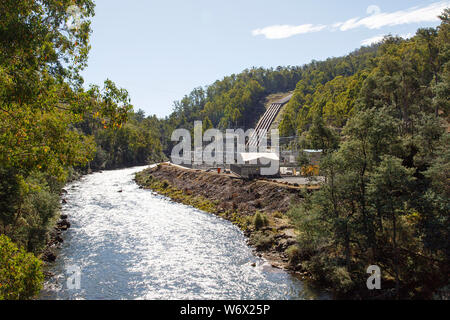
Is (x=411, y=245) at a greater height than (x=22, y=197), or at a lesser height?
lesser

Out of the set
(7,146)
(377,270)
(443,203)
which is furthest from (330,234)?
(7,146)

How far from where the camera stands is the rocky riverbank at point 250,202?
90.1ft

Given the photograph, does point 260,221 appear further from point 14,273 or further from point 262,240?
point 14,273

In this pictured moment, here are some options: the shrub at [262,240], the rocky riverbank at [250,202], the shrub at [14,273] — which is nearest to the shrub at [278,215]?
the rocky riverbank at [250,202]

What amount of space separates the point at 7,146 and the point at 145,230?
27348 millimetres

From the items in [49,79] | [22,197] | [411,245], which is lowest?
[411,245]

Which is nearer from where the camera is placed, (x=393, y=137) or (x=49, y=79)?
(x=49, y=79)

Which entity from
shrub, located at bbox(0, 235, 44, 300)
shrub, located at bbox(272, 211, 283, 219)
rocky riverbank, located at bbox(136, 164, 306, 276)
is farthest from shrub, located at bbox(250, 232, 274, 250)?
shrub, located at bbox(0, 235, 44, 300)

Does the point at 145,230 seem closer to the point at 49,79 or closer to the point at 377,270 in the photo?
the point at 377,270

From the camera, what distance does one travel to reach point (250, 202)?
40.3 metres

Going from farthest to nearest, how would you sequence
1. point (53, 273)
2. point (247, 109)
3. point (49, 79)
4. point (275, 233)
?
point (247, 109), point (275, 233), point (53, 273), point (49, 79)

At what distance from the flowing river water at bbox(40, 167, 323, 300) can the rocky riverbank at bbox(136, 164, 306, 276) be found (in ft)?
4.77

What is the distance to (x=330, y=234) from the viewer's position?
21312 mm

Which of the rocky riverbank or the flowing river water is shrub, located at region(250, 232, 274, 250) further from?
the flowing river water
